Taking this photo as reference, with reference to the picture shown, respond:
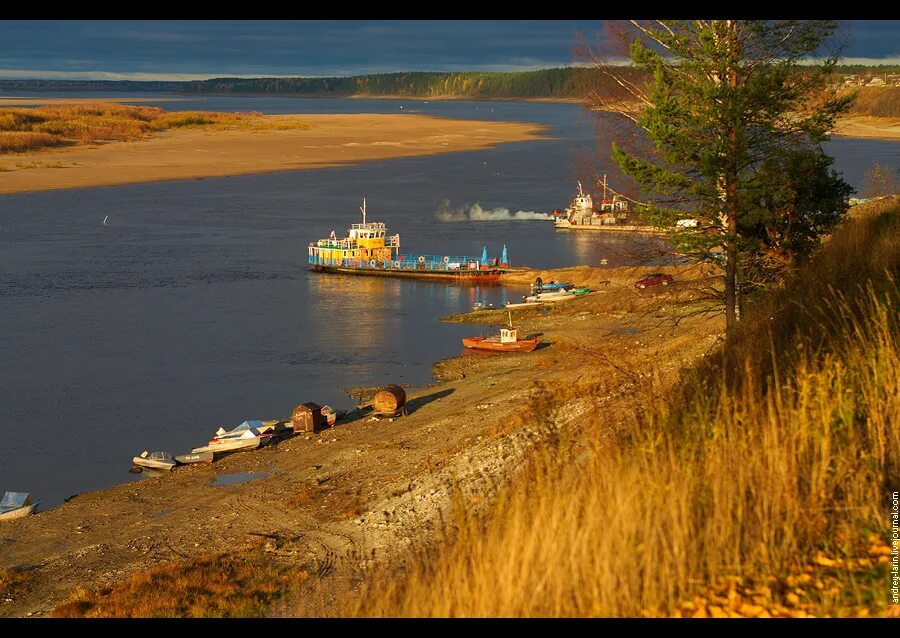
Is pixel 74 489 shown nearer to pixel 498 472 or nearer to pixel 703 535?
pixel 498 472

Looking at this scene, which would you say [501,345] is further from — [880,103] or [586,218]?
[880,103]

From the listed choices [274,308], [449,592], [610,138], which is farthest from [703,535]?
[274,308]

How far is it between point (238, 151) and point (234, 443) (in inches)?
3252

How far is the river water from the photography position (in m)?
24.5

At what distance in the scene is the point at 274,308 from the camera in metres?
Result: 38.8

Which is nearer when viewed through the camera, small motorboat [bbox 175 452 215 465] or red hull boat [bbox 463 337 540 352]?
small motorboat [bbox 175 452 215 465]

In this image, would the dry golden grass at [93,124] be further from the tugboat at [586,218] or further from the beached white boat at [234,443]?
the beached white boat at [234,443]

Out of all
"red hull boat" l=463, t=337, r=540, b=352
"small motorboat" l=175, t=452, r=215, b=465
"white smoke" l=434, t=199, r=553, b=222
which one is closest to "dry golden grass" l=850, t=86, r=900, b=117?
"white smoke" l=434, t=199, r=553, b=222

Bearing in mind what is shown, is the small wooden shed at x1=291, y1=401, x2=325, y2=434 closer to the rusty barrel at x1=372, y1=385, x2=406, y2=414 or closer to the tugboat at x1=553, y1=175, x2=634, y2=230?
the rusty barrel at x1=372, y1=385, x2=406, y2=414

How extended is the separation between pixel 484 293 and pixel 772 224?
1083 inches

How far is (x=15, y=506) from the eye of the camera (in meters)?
18.7

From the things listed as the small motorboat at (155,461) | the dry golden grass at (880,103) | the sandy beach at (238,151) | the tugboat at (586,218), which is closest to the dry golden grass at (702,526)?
the small motorboat at (155,461)

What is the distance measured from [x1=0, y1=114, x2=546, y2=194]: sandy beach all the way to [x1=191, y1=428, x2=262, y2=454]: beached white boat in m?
54.3

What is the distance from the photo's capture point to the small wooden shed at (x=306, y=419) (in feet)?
74.9
